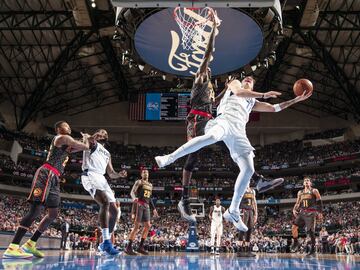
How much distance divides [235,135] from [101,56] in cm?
2858

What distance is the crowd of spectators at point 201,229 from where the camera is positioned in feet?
77.6

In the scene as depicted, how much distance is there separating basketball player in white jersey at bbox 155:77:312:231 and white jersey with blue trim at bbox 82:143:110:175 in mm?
2746

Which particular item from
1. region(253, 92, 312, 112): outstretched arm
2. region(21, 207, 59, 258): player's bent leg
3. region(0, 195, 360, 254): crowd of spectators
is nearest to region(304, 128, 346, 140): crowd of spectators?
region(0, 195, 360, 254): crowd of spectators

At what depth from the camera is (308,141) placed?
43656 mm

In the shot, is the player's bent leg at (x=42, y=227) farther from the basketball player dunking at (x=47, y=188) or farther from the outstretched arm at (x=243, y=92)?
the outstretched arm at (x=243, y=92)

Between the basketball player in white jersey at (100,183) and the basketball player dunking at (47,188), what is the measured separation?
75cm

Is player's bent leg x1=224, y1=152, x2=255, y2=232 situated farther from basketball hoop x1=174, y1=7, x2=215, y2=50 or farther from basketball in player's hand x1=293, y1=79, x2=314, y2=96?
basketball hoop x1=174, y1=7, x2=215, y2=50

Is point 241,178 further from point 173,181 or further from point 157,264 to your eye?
point 173,181

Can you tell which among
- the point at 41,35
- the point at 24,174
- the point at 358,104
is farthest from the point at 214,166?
the point at 41,35

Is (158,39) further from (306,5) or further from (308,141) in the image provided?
(308,141)

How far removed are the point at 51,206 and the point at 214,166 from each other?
38.1 m

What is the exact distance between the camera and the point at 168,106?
33.2m

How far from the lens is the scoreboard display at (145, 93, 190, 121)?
32688 millimetres

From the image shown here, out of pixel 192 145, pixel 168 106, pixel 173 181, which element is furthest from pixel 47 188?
pixel 173 181
